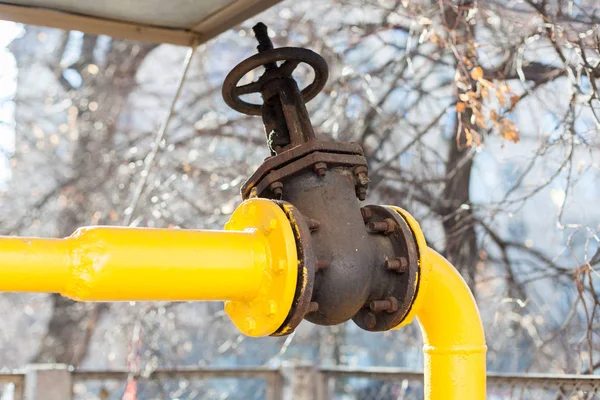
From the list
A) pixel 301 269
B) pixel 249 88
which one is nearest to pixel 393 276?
pixel 301 269

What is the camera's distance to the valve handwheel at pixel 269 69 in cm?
162

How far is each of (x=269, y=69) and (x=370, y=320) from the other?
1.91 feet

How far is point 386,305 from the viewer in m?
1.46

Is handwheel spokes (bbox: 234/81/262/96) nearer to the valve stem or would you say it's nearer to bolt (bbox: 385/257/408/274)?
the valve stem

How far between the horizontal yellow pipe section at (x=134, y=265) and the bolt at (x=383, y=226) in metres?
0.26

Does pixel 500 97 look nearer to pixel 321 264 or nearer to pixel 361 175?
pixel 361 175

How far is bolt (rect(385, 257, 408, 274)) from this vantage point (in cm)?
144

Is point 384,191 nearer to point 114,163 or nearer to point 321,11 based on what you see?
point 321,11

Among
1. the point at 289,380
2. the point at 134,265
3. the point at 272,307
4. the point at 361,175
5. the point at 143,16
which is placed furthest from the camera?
the point at 289,380

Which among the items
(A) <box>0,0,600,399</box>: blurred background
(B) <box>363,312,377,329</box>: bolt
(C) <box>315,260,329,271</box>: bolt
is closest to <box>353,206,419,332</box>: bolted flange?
(B) <box>363,312,377,329</box>: bolt

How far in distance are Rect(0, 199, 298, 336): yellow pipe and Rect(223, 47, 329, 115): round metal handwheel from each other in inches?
15.5

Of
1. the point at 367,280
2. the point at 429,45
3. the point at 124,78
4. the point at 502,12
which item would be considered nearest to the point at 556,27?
the point at 502,12

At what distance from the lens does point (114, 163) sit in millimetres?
6461

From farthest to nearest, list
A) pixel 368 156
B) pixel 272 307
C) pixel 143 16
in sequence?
pixel 368 156
pixel 143 16
pixel 272 307
